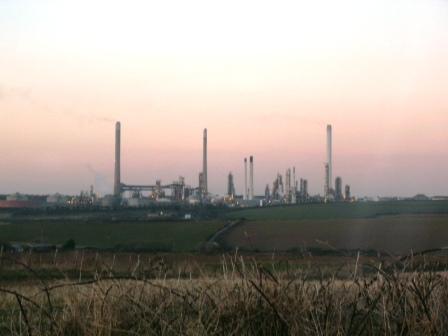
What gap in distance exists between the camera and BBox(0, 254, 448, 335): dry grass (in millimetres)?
5141

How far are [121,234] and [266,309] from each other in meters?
63.5

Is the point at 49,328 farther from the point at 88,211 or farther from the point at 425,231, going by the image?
the point at 88,211

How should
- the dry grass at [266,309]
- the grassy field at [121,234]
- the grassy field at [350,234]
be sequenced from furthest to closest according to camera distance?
1. the grassy field at [121,234]
2. the grassy field at [350,234]
3. the dry grass at [266,309]

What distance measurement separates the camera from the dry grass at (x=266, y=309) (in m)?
5.14

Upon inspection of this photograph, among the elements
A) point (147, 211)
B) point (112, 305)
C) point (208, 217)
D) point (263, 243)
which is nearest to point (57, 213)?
point (147, 211)

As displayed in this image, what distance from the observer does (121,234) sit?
6788cm

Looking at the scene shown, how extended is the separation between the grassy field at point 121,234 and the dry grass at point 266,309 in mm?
Result: 47978

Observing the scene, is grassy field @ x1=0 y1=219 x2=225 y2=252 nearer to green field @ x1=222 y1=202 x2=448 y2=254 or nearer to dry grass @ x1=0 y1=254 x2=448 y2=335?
green field @ x1=222 y1=202 x2=448 y2=254

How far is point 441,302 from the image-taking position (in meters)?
5.61

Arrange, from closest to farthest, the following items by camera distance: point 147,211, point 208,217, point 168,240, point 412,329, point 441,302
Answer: point 412,329
point 441,302
point 168,240
point 208,217
point 147,211

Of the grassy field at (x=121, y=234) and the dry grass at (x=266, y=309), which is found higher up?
the dry grass at (x=266, y=309)

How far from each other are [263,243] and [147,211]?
2100 inches

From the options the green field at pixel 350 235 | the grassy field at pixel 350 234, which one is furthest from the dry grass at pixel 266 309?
the grassy field at pixel 350 234

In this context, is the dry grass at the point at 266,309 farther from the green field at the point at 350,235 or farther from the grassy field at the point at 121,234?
the grassy field at the point at 121,234
